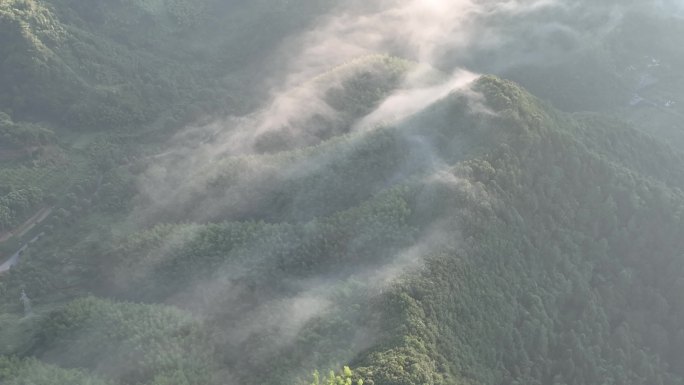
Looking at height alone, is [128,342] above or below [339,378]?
above

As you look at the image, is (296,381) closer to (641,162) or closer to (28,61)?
(641,162)

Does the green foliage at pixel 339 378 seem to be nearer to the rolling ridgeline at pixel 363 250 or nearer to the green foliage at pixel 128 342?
the rolling ridgeline at pixel 363 250

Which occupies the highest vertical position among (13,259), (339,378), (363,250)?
(13,259)

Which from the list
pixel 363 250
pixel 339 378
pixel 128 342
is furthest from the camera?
pixel 363 250

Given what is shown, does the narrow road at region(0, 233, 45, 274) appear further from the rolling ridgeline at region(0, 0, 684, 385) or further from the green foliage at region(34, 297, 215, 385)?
the green foliage at region(34, 297, 215, 385)

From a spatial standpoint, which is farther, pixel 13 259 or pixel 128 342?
pixel 13 259

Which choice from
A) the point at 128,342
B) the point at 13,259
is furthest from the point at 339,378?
the point at 13,259

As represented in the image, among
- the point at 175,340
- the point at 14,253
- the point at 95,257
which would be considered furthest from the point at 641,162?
the point at 14,253

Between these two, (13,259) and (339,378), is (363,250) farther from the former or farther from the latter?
(13,259)

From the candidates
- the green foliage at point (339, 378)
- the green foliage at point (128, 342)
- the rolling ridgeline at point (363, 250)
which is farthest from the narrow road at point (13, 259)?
the green foliage at point (339, 378)

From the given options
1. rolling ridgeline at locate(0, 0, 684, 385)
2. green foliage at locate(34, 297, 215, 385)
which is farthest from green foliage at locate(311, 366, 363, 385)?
green foliage at locate(34, 297, 215, 385)
